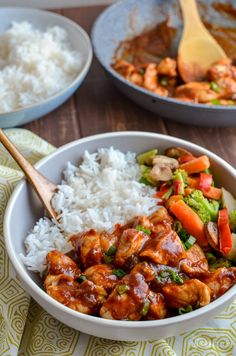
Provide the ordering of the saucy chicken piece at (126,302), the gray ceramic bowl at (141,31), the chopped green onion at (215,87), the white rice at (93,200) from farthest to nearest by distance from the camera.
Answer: the chopped green onion at (215,87)
the gray ceramic bowl at (141,31)
the white rice at (93,200)
the saucy chicken piece at (126,302)

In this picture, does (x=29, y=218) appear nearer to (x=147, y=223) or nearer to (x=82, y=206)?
(x=82, y=206)

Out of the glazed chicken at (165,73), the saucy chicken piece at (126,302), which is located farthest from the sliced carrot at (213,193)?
the glazed chicken at (165,73)

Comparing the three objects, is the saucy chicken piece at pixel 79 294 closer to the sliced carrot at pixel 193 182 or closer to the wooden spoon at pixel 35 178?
the wooden spoon at pixel 35 178

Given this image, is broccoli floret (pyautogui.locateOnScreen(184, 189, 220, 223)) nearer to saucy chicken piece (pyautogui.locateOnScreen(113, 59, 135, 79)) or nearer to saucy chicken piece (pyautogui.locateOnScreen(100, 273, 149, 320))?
saucy chicken piece (pyautogui.locateOnScreen(100, 273, 149, 320))

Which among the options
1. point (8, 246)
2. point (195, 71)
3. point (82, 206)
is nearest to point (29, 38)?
point (195, 71)

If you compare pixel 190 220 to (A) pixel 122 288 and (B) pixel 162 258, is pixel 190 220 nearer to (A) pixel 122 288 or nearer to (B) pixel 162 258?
(B) pixel 162 258

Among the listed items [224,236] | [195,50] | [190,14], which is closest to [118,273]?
[224,236]

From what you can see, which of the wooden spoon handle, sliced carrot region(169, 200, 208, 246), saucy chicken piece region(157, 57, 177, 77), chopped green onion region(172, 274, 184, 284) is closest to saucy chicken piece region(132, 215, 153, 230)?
sliced carrot region(169, 200, 208, 246)
